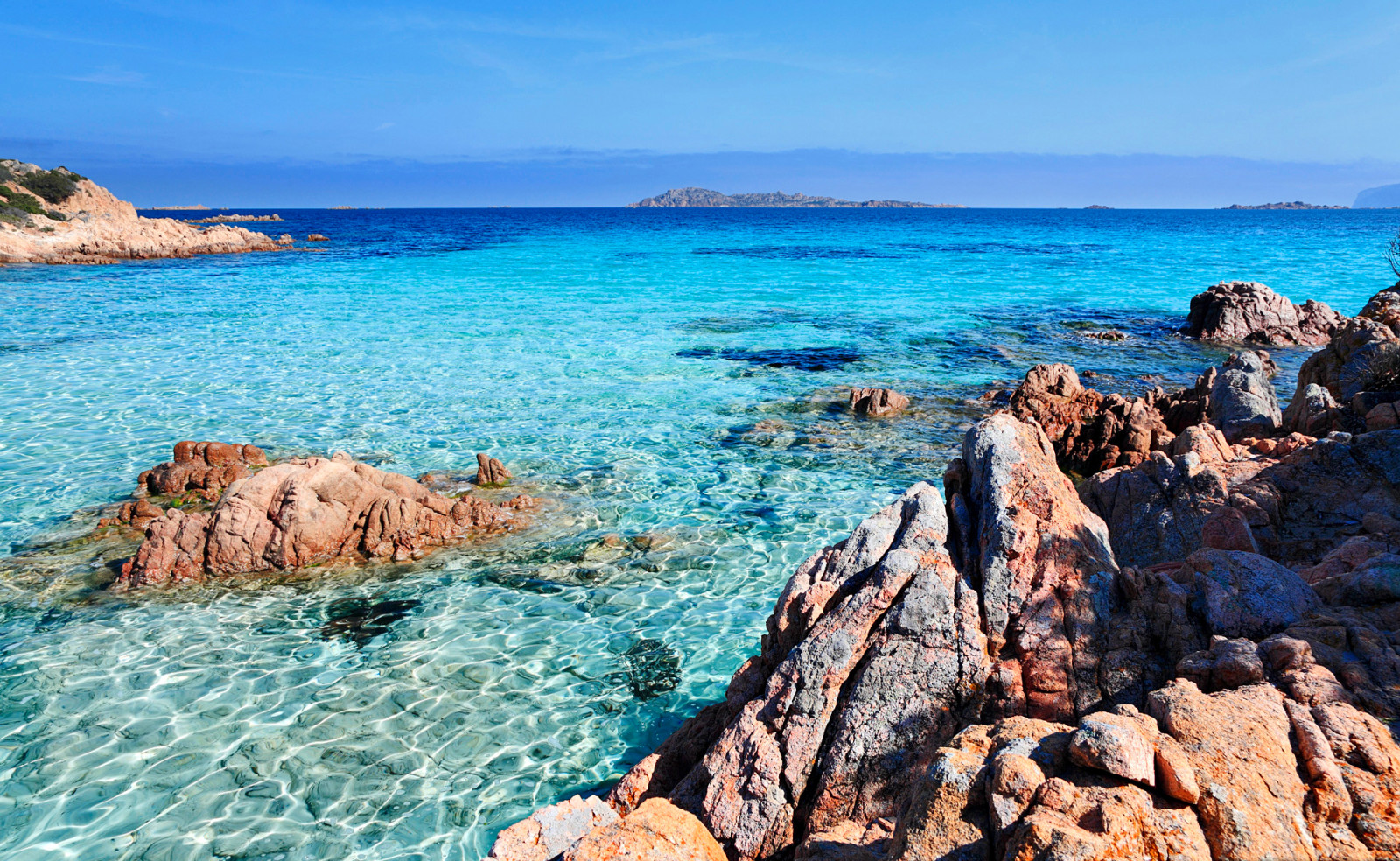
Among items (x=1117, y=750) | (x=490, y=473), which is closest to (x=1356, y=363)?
(x=1117, y=750)

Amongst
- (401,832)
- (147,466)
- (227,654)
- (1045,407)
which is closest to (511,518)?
(227,654)

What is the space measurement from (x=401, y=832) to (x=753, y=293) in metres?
33.5

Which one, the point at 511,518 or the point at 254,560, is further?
the point at 511,518

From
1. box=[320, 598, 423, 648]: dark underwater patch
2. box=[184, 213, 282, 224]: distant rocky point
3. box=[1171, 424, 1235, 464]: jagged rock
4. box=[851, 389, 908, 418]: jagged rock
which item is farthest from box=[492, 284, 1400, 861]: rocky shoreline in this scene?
box=[184, 213, 282, 224]: distant rocky point

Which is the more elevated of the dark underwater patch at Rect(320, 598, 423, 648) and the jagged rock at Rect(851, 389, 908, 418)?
the jagged rock at Rect(851, 389, 908, 418)

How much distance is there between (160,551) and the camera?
9.42m

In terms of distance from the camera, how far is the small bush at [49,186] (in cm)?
5769

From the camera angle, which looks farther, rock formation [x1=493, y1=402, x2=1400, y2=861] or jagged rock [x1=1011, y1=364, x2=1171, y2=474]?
jagged rock [x1=1011, y1=364, x2=1171, y2=474]

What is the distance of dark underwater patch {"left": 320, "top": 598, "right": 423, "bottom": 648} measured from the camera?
27.3 ft

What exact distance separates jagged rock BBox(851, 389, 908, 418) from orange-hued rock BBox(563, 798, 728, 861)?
488 inches

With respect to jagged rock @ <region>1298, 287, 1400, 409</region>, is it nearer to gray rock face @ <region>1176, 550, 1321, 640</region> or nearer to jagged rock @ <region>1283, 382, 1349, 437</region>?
jagged rock @ <region>1283, 382, 1349, 437</region>

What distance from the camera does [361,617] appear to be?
8641 millimetres

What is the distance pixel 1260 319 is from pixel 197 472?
1154 inches

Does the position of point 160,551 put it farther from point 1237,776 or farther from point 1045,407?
point 1045,407
